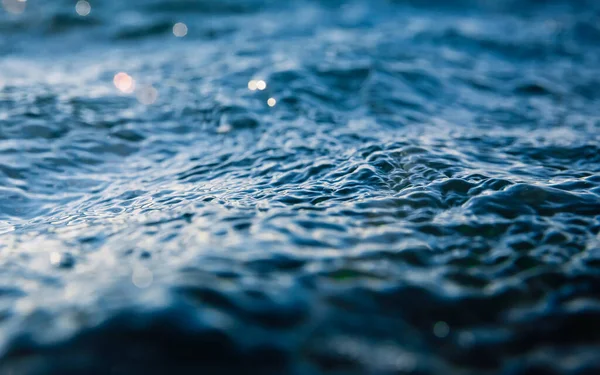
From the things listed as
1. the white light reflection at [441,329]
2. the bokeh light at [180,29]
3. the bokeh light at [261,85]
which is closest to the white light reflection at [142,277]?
the white light reflection at [441,329]

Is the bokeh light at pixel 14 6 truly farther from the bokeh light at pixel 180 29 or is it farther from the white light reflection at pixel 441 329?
the white light reflection at pixel 441 329

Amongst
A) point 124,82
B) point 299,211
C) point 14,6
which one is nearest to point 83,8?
point 14,6

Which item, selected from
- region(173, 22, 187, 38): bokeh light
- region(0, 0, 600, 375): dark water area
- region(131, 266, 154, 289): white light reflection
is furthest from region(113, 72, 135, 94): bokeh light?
region(131, 266, 154, 289): white light reflection

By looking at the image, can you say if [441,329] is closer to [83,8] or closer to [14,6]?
[83,8]

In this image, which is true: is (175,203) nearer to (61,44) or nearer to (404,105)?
(404,105)

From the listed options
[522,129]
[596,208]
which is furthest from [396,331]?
[522,129]

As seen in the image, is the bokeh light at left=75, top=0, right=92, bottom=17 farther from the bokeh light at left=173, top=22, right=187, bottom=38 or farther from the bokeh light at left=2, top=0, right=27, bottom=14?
the bokeh light at left=173, top=22, right=187, bottom=38
